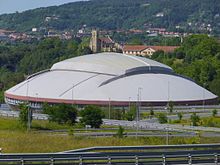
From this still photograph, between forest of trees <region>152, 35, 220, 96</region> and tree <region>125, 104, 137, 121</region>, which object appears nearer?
tree <region>125, 104, 137, 121</region>

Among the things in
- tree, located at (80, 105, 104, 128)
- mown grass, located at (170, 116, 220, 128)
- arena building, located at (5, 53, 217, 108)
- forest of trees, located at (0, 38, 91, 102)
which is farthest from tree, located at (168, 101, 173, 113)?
forest of trees, located at (0, 38, 91, 102)

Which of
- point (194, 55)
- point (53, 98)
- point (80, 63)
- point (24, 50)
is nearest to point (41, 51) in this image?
point (24, 50)

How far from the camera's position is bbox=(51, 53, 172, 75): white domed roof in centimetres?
10175

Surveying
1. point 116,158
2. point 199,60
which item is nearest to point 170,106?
point 199,60

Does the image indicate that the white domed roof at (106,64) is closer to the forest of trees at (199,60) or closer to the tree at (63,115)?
the forest of trees at (199,60)

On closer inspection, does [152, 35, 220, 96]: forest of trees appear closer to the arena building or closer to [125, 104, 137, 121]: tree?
the arena building

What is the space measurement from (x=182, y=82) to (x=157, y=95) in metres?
7.77

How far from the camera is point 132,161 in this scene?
21.3m

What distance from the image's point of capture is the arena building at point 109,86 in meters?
94.2

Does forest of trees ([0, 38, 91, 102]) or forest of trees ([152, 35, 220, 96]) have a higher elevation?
forest of trees ([152, 35, 220, 96])

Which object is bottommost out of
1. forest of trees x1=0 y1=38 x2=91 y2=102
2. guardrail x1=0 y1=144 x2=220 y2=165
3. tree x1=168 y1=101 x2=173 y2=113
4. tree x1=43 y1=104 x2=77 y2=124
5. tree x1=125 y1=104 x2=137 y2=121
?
forest of trees x1=0 y1=38 x2=91 y2=102

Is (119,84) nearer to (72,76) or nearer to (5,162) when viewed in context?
(72,76)

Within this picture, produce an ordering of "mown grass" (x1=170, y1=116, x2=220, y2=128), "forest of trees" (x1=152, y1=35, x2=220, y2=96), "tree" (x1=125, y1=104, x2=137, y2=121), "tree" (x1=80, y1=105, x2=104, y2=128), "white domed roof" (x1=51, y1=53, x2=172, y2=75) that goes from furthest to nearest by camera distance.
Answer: "forest of trees" (x1=152, y1=35, x2=220, y2=96)
"white domed roof" (x1=51, y1=53, x2=172, y2=75)
"tree" (x1=125, y1=104, x2=137, y2=121)
"mown grass" (x1=170, y1=116, x2=220, y2=128)
"tree" (x1=80, y1=105, x2=104, y2=128)

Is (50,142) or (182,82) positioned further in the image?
(182,82)
